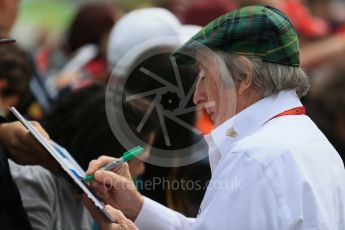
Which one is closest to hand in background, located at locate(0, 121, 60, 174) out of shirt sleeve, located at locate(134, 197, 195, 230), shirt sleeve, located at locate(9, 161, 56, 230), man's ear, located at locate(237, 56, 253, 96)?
shirt sleeve, located at locate(9, 161, 56, 230)

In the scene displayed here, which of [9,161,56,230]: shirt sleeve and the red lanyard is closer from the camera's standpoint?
the red lanyard

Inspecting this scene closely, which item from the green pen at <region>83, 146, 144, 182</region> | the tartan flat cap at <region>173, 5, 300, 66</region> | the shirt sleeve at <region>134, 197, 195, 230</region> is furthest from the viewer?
the shirt sleeve at <region>134, 197, 195, 230</region>

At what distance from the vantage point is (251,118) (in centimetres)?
229

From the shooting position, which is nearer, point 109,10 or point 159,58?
point 159,58

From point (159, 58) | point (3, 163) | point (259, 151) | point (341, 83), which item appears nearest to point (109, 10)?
point (341, 83)

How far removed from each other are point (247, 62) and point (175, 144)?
1.21m

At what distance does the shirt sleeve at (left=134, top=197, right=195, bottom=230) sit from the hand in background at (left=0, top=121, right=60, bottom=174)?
364 millimetres

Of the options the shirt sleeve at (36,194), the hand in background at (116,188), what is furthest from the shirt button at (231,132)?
the shirt sleeve at (36,194)

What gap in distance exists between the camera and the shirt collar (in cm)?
229

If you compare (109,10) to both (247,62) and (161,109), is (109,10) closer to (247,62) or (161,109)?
A: (161,109)

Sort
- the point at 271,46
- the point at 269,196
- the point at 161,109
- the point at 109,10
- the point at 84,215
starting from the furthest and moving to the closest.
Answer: the point at 109,10, the point at 161,109, the point at 84,215, the point at 271,46, the point at 269,196

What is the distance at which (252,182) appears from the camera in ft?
6.89

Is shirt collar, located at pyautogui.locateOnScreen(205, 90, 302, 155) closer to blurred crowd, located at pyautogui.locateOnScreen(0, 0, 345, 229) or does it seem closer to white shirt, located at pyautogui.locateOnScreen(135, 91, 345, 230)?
white shirt, located at pyautogui.locateOnScreen(135, 91, 345, 230)

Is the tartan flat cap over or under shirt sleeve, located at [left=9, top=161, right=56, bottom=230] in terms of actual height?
over
